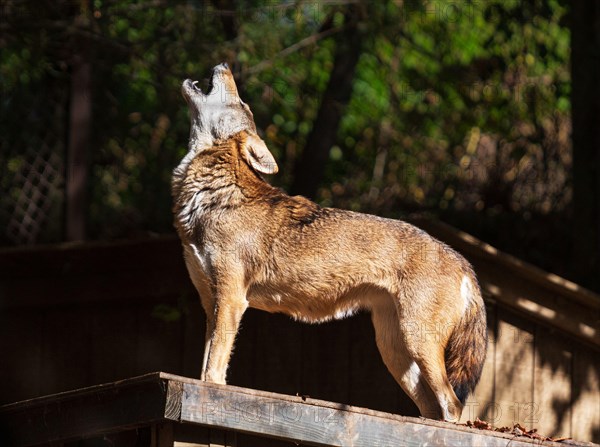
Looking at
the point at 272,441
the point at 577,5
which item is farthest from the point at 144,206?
the point at 272,441

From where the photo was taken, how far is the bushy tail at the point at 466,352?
574cm

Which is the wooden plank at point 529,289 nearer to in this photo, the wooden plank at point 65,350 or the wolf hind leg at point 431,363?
the wolf hind leg at point 431,363

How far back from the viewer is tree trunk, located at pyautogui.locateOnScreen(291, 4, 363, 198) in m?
10.0

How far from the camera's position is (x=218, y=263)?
539cm

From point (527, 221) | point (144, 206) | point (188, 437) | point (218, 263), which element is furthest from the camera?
point (144, 206)

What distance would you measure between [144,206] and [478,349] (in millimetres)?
6352

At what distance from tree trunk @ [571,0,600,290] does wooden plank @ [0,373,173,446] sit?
5.30m

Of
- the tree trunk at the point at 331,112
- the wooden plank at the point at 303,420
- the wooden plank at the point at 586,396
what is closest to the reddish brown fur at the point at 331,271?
the wooden plank at the point at 303,420

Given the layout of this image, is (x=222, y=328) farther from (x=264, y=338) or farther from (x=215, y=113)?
(x=264, y=338)

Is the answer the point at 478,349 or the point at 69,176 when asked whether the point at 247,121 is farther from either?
the point at 69,176

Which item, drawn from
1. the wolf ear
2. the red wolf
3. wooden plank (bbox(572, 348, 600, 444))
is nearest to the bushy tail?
the red wolf

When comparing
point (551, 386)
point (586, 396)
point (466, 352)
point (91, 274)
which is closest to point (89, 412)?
point (466, 352)

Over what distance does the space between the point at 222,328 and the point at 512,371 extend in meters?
2.33

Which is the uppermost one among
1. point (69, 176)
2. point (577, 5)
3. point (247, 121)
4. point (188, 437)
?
point (577, 5)
